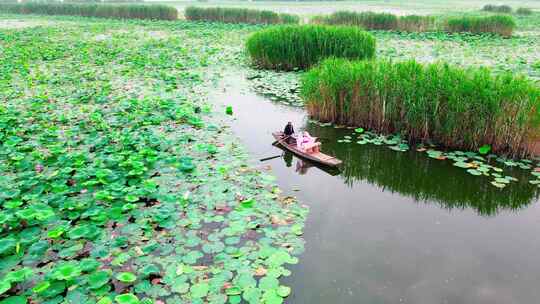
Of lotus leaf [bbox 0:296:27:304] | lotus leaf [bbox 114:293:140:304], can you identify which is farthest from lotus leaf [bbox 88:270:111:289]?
lotus leaf [bbox 0:296:27:304]

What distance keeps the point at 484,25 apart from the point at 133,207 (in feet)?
59.6

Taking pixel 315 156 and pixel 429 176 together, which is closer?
pixel 429 176

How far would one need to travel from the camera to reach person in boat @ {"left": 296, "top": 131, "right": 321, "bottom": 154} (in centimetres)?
505

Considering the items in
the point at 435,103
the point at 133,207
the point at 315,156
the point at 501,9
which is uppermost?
the point at 501,9

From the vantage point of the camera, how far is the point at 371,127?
20.2 feet

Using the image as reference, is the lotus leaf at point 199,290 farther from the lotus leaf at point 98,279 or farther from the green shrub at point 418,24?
the green shrub at point 418,24

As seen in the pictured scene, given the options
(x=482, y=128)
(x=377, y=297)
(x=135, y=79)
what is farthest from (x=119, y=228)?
(x=135, y=79)

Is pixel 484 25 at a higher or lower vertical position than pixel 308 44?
higher

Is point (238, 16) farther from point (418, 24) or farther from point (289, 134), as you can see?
point (289, 134)

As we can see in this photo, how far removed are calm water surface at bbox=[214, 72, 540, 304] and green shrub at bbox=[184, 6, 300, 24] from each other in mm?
18374

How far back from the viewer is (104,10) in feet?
99.5

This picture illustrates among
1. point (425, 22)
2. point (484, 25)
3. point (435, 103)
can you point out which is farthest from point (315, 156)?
point (425, 22)

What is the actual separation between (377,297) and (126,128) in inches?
174

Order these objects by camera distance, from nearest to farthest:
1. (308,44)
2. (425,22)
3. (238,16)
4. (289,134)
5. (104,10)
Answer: (289,134)
(308,44)
(425,22)
(238,16)
(104,10)
